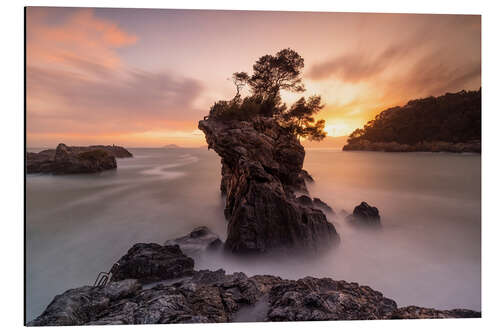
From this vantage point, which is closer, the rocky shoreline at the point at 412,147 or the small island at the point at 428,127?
the small island at the point at 428,127

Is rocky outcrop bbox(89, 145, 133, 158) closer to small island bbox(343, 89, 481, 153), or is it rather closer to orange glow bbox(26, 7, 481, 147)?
orange glow bbox(26, 7, 481, 147)

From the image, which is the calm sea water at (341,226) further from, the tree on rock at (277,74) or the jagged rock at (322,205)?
the tree on rock at (277,74)

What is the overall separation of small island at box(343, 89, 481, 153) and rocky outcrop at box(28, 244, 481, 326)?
3.13m

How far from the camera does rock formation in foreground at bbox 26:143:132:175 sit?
10.9 ft

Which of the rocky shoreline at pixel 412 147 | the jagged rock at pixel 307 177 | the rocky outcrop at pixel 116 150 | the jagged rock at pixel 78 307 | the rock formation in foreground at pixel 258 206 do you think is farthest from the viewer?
the jagged rock at pixel 307 177

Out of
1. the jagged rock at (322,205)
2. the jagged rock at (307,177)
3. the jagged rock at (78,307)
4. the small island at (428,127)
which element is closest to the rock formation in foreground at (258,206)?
the jagged rock at (322,205)

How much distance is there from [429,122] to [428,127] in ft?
1.05

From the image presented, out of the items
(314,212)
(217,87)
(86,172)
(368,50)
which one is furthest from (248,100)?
(86,172)

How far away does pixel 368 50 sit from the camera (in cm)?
341

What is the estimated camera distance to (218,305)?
2.20 metres

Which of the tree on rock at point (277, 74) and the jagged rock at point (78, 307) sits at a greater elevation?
the tree on rock at point (277, 74)

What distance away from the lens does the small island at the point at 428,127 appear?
10.8 feet

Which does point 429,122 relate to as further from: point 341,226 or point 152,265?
point 152,265

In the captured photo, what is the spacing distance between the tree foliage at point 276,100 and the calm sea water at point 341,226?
1411 mm
